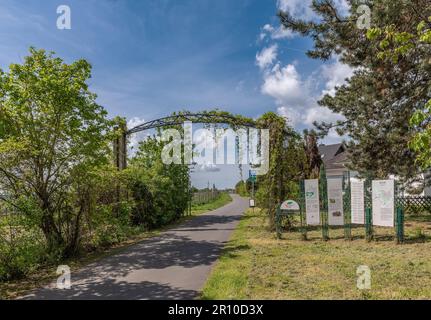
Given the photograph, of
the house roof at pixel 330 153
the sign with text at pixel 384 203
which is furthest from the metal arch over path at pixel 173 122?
the house roof at pixel 330 153

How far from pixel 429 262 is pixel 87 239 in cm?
904

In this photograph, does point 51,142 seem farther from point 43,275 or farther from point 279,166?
point 279,166

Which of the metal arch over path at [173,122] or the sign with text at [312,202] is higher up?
the metal arch over path at [173,122]

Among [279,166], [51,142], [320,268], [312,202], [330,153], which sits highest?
[330,153]

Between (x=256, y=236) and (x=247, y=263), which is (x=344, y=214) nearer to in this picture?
(x=256, y=236)

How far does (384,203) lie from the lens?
32.0 feet

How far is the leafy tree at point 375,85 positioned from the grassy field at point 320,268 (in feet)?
9.09

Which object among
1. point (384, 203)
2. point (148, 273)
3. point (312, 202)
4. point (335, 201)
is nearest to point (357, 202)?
point (335, 201)

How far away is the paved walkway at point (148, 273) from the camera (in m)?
5.65

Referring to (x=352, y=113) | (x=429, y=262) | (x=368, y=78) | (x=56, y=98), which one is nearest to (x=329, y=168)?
(x=352, y=113)

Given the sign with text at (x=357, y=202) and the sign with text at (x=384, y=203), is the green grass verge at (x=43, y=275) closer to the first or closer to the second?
the sign with text at (x=357, y=202)

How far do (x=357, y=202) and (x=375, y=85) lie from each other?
13.0 ft

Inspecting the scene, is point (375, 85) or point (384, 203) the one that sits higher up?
point (375, 85)
